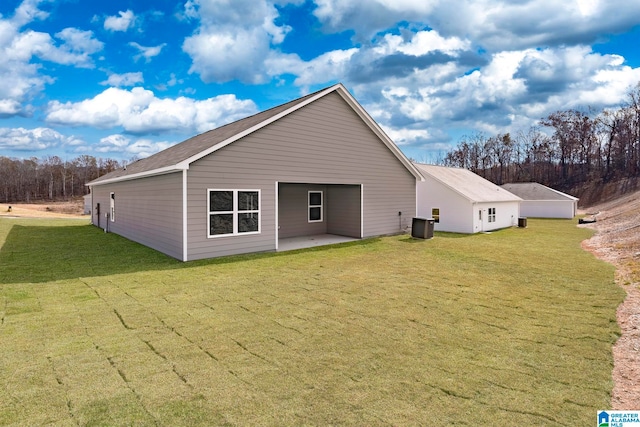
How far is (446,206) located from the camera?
20.4 m

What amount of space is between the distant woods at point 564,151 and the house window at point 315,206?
164ft

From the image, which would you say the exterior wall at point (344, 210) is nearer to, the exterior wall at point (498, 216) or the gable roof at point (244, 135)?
the gable roof at point (244, 135)

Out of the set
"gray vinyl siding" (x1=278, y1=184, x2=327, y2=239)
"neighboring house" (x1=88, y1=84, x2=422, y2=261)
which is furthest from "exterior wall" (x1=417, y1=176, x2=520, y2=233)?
"gray vinyl siding" (x1=278, y1=184, x2=327, y2=239)

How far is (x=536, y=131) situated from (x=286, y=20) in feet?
180

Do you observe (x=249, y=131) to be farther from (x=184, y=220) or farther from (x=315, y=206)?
(x=315, y=206)

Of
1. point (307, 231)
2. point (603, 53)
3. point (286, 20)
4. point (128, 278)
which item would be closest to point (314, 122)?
point (307, 231)

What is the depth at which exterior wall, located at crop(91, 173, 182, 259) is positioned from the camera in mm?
10477

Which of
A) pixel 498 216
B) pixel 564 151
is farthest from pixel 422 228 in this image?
pixel 564 151

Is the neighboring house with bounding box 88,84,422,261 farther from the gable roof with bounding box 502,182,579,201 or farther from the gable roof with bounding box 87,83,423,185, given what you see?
the gable roof with bounding box 502,182,579,201

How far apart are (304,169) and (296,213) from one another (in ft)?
12.9

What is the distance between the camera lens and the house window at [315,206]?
55.2 feet

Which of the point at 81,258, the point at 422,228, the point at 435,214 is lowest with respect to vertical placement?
the point at 81,258

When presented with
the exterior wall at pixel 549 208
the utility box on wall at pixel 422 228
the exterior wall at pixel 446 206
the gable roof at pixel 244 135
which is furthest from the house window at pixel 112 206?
the exterior wall at pixel 549 208

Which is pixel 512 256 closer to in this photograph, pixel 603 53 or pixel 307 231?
pixel 307 231
